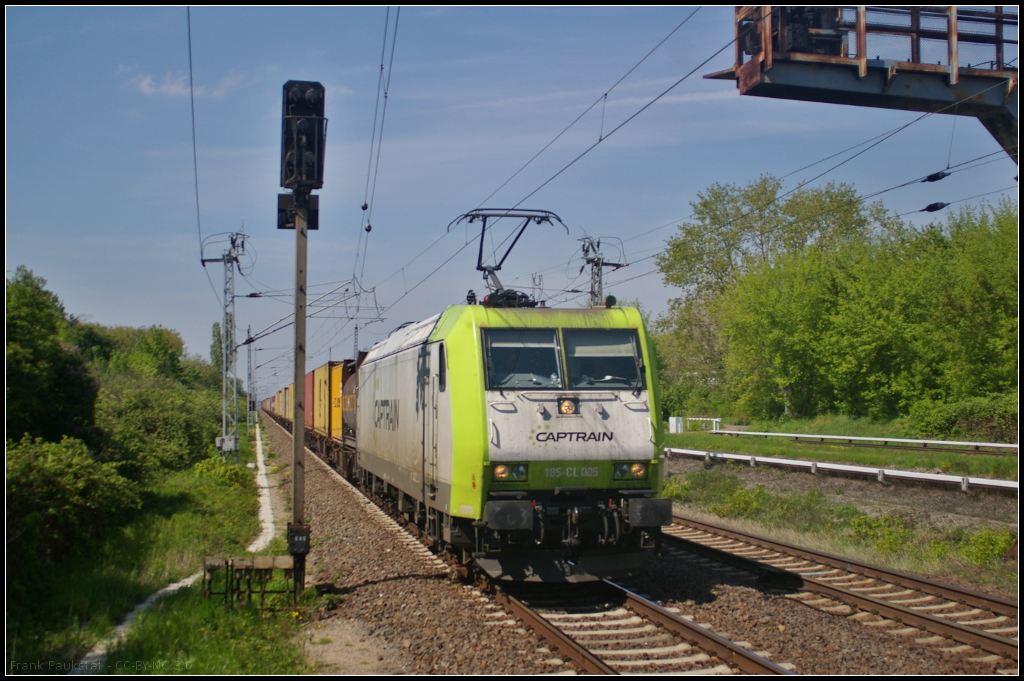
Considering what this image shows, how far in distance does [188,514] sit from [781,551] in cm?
1155

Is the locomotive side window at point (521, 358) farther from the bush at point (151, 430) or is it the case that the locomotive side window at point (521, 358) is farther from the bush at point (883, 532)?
the bush at point (151, 430)

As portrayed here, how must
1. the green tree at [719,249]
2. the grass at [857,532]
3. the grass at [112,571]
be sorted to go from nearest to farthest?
the grass at [112,571] < the grass at [857,532] < the green tree at [719,249]

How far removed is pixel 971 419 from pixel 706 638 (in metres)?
25.5

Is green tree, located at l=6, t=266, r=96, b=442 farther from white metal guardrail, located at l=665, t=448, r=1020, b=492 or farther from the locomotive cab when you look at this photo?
white metal guardrail, located at l=665, t=448, r=1020, b=492

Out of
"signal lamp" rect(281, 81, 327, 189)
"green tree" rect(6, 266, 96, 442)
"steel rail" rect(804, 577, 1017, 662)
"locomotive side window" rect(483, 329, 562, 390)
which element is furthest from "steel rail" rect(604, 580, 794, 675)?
"green tree" rect(6, 266, 96, 442)

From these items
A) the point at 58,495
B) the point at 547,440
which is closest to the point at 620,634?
the point at 547,440

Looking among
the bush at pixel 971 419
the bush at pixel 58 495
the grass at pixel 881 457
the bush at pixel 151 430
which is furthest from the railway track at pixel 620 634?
the bush at pixel 971 419

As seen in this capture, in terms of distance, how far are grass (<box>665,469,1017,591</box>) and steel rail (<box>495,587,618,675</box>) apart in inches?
239

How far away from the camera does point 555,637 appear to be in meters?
7.39

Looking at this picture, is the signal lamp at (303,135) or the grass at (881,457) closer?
the signal lamp at (303,135)

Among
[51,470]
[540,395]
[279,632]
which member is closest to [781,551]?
[540,395]

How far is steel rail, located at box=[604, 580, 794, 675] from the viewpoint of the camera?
6543 millimetres

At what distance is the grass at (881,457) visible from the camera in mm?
19181

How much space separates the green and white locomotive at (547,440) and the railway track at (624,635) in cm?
40
